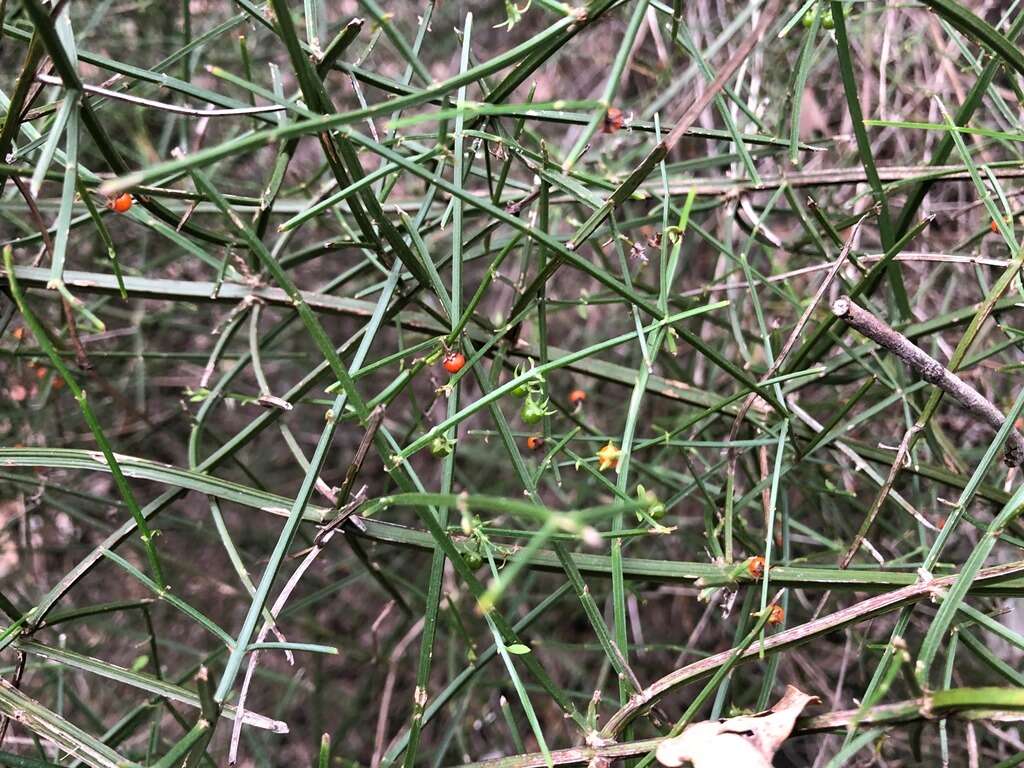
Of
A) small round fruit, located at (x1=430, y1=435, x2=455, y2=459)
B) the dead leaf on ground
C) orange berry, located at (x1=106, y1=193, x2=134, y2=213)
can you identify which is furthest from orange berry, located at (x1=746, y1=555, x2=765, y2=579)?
orange berry, located at (x1=106, y1=193, x2=134, y2=213)

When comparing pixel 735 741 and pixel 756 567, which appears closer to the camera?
pixel 735 741

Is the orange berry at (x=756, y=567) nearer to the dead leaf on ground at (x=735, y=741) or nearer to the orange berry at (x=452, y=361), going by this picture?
the dead leaf on ground at (x=735, y=741)

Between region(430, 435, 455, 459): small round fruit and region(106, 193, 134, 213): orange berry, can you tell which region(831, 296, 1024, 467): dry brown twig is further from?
region(106, 193, 134, 213): orange berry

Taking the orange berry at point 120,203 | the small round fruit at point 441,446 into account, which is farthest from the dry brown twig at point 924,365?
the orange berry at point 120,203

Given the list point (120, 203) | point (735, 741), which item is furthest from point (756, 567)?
point (120, 203)

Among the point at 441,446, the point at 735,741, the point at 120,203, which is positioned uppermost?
the point at 120,203

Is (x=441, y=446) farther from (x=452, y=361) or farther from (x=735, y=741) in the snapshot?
(x=735, y=741)
